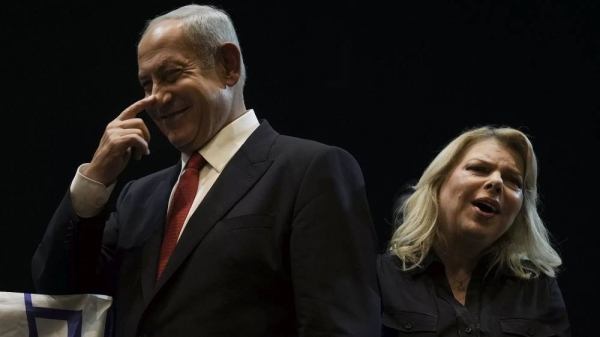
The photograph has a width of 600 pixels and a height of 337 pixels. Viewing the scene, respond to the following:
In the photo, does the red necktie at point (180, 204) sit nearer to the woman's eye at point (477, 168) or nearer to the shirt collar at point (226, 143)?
the shirt collar at point (226, 143)

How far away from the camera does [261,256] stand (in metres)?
1.86

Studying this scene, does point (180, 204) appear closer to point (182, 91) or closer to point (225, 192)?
point (225, 192)

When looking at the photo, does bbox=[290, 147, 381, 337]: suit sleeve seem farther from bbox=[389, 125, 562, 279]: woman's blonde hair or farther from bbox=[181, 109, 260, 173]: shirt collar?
bbox=[389, 125, 562, 279]: woman's blonde hair

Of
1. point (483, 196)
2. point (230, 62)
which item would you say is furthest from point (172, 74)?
point (483, 196)

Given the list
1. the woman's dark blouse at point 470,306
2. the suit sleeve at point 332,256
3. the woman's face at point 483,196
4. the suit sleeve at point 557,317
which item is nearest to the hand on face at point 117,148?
the suit sleeve at point 332,256

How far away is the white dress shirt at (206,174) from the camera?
2.02 metres

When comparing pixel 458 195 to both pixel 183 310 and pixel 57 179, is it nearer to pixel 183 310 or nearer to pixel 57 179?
pixel 183 310

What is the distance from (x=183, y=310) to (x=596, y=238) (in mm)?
1927

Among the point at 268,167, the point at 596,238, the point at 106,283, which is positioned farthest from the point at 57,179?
the point at 596,238

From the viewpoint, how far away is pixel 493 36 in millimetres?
3457

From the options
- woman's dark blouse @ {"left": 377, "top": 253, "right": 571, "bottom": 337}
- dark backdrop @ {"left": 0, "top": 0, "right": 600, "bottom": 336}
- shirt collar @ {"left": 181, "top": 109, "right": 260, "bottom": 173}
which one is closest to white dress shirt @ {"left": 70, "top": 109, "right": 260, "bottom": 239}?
shirt collar @ {"left": 181, "top": 109, "right": 260, "bottom": 173}

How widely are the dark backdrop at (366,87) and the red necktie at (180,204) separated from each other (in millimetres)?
1294

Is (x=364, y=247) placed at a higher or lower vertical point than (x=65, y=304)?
higher

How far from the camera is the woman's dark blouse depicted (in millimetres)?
2305
